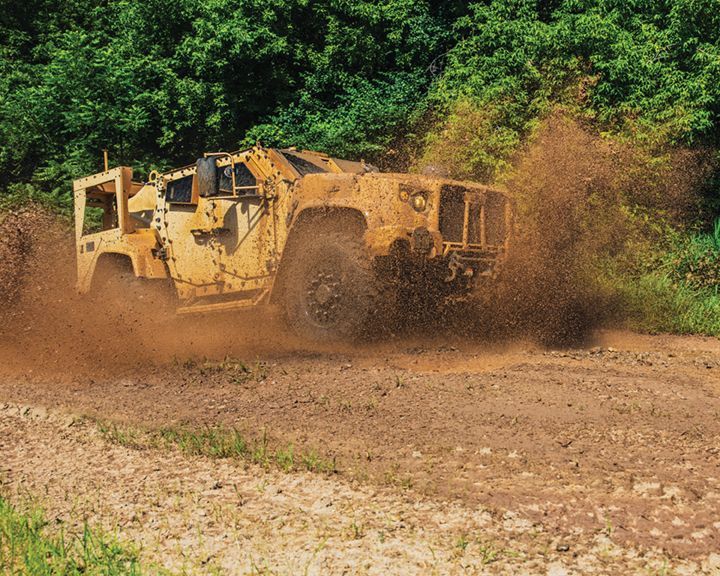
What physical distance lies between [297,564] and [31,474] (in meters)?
2.09

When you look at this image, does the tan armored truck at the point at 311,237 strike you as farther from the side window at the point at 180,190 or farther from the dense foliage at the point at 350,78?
the dense foliage at the point at 350,78

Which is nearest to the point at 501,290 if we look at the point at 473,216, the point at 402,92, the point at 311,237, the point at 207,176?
the point at 473,216

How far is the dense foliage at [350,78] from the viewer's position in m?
12.5

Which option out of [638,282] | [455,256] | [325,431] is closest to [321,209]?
[455,256]

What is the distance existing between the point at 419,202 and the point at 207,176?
230 centimetres

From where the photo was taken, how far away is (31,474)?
13.8 feet

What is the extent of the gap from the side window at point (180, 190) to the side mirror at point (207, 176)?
578 mm

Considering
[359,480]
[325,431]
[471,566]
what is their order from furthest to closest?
[325,431], [359,480], [471,566]

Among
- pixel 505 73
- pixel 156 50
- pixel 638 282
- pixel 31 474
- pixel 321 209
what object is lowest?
pixel 31 474

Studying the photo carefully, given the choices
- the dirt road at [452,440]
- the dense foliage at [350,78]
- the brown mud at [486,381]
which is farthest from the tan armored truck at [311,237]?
the dense foliage at [350,78]

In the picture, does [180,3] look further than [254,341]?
Yes

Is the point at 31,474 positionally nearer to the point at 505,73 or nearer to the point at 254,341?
the point at 254,341

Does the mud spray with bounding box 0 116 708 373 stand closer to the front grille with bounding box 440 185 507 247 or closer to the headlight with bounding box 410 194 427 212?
the front grille with bounding box 440 185 507 247

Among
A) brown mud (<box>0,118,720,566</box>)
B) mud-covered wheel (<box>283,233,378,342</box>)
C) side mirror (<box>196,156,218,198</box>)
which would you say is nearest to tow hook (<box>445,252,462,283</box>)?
brown mud (<box>0,118,720,566</box>)
